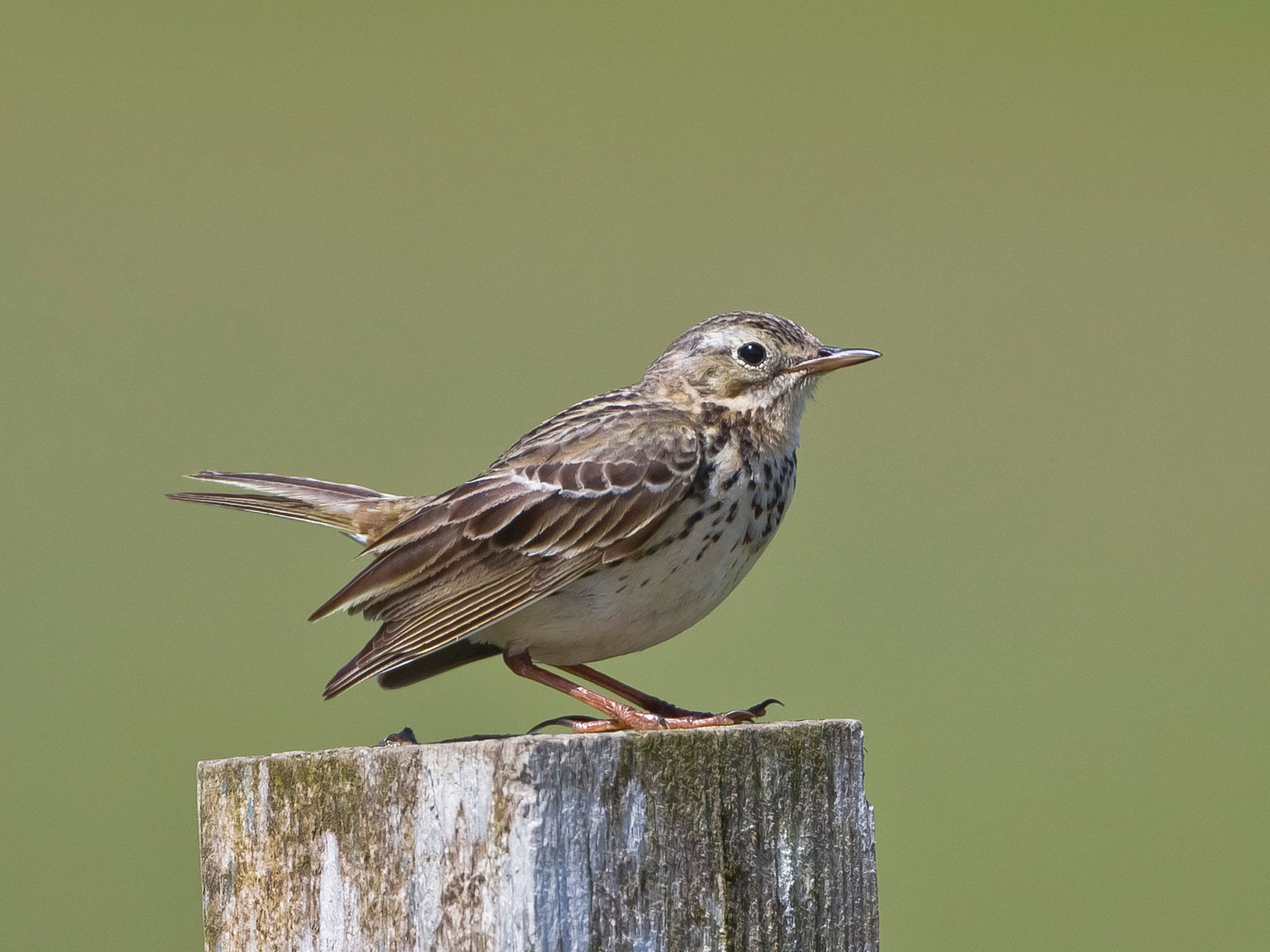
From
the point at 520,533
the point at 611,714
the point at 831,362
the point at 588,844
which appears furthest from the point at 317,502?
the point at 588,844

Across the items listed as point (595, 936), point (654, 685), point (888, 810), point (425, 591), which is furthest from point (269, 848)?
point (888, 810)

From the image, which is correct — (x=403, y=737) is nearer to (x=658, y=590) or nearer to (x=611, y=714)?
(x=611, y=714)

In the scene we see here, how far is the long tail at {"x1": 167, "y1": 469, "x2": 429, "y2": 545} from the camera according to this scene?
5980 millimetres

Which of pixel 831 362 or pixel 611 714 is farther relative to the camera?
pixel 831 362

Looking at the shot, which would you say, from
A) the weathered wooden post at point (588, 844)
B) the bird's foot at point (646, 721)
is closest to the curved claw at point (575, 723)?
the bird's foot at point (646, 721)

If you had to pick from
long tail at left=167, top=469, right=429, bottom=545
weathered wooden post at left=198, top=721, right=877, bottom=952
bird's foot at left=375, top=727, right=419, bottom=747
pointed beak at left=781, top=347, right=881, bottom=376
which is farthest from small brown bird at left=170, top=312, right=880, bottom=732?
weathered wooden post at left=198, top=721, right=877, bottom=952

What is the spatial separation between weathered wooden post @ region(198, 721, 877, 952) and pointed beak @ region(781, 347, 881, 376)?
2526mm

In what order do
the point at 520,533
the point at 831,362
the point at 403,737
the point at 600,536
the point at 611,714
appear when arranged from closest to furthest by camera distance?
the point at 403,737 < the point at 611,714 < the point at 600,536 < the point at 520,533 < the point at 831,362

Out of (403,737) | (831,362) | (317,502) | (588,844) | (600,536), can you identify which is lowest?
(588,844)

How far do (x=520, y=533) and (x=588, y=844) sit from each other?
2196mm

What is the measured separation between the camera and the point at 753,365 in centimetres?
577

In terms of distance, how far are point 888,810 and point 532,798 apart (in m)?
6.89

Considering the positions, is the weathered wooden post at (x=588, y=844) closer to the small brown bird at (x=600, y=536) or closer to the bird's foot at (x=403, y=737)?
the bird's foot at (x=403, y=737)

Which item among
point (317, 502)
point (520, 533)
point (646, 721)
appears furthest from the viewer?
point (317, 502)
